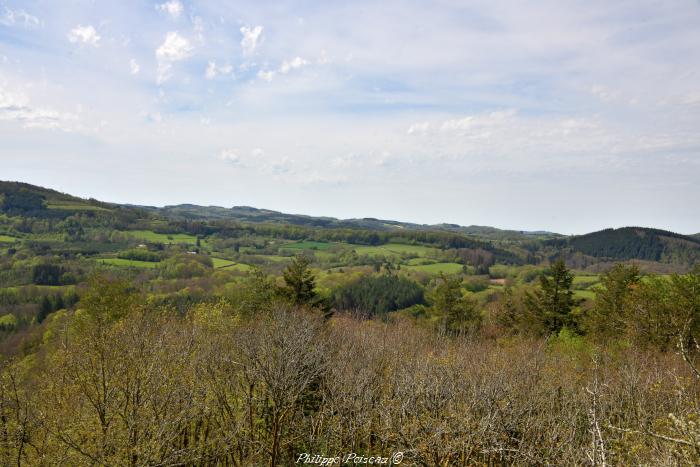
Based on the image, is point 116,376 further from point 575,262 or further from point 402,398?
point 575,262

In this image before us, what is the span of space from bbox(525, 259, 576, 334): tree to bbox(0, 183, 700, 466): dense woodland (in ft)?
0.65

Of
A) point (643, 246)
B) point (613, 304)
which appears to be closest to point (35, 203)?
point (613, 304)

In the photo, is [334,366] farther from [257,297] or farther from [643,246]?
[643,246]

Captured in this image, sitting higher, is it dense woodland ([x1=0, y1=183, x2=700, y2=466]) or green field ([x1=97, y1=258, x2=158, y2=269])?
dense woodland ([x1=0, y1=183, x2=700, y2=466])

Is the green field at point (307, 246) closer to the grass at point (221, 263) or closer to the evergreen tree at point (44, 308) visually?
the grass at point (221, 263)

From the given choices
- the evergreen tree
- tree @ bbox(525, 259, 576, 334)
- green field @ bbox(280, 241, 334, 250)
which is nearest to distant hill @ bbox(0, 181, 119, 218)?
green field @ bbox(280, 241, 334, 250)

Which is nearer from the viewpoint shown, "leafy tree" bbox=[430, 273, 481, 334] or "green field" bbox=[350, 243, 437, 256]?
"leafy tree" bbox=[430, 273, 481, 334]

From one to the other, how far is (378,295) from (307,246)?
8075cm

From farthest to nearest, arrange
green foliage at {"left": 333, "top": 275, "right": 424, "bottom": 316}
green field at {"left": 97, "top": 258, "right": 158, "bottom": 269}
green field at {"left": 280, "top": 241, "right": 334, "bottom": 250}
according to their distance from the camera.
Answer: green field at {"left": 280, "top": 241, "right": 334, "bottom": 250} < green field at {"left": 97, "top": 258, "right": 158, "bottom": 269} < green foliage at {"left": 333, "top": 275, "right": 424, "bottom": 316}

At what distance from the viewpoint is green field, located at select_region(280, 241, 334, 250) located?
153 metres

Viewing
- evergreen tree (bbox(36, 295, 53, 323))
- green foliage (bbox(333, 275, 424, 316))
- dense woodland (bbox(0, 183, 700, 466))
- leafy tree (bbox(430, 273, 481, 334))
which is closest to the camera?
dense woodland (bbox(0, 183, 700, 466))

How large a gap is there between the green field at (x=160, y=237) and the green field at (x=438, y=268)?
80.1 metres

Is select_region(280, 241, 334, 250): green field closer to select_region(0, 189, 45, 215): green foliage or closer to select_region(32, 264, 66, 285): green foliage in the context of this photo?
select_region(32, 264, 66, 285): green foliage

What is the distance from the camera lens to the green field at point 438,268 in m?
114
